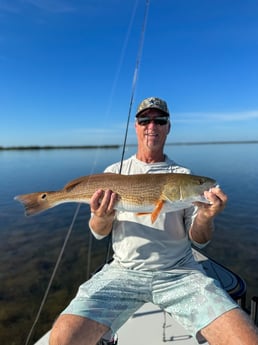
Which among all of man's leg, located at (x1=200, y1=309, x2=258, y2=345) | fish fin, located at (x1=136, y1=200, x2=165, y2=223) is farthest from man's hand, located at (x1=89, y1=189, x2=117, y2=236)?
man's leg, located at (x1=200, y1=309, x2=258, y2=345)

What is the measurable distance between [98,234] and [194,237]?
1105 mm

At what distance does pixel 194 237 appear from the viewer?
3.29 m

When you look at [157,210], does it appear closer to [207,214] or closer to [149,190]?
[149,190]

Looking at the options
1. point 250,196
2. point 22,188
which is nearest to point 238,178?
point 250,196

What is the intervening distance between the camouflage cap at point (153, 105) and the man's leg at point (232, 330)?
2369mm

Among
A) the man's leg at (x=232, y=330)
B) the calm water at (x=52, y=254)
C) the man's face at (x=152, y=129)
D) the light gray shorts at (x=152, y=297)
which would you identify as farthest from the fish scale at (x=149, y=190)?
the calm water at (x=52, y=254)

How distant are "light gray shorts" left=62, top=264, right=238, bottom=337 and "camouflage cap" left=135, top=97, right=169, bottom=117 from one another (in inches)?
76.4

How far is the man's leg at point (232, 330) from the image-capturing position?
2.34m

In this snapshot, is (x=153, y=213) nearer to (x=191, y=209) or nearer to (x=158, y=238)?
(x=158, y=238)

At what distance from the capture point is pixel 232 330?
2422 millimetres

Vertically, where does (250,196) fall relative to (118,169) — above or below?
below

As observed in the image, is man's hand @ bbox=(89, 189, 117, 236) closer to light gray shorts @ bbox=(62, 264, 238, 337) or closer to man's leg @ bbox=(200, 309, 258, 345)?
light gray shorts @ bbox=(62, 264, 238, 337)

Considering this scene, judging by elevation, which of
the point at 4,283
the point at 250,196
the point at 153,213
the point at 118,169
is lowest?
the point at 4,283

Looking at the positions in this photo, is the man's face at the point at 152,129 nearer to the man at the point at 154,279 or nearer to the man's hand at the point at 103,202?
the man at the point at 154,279
